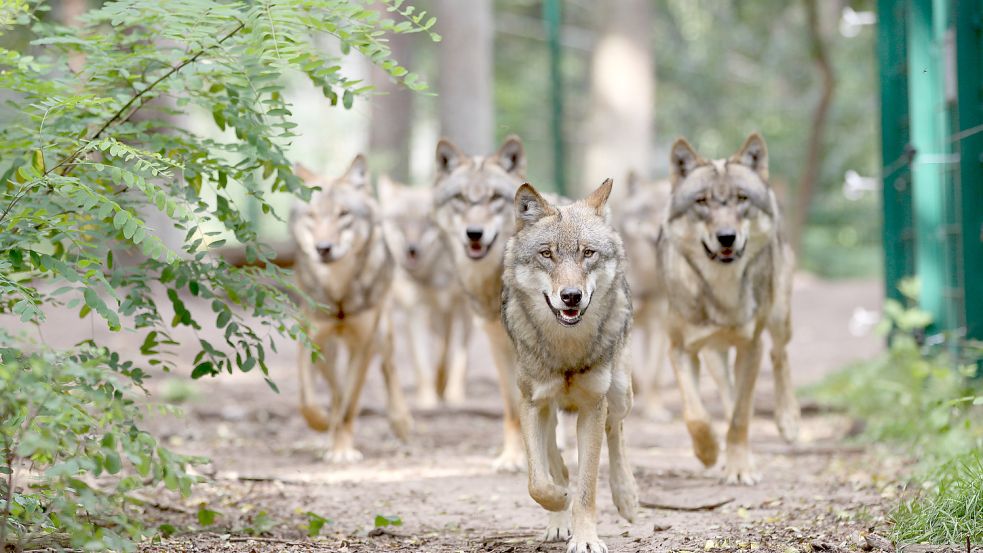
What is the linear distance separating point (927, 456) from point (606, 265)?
96.0 inches

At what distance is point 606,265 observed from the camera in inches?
191

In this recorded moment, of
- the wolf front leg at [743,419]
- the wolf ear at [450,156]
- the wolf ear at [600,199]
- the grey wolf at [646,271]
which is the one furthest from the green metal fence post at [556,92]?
the wolf ear at [600,199]

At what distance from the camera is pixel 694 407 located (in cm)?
636

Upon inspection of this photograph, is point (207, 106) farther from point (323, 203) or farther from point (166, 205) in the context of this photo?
point (323, 203)

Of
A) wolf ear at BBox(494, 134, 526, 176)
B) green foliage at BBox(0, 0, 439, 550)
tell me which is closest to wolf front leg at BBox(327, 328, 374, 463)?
wolf ear at BBox(494, 134, 526, 176)

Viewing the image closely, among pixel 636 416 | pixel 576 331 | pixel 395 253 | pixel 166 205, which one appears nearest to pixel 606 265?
pixel 576 331

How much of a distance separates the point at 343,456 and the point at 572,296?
360 cm

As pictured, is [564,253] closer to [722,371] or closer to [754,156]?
[754,156]

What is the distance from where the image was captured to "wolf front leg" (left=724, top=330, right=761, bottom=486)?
634cm

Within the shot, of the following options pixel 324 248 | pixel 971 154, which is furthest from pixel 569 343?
pixel 971 154

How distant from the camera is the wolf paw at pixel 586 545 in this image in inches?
177

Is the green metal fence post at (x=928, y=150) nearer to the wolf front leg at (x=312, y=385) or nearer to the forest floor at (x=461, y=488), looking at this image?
the forest floor at (x=461, y=488)

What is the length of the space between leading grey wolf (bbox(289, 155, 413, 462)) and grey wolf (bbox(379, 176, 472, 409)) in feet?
7.82

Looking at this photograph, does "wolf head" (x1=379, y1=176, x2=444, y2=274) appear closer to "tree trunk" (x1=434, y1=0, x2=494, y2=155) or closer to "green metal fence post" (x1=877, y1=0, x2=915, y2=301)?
"green metal fence post" (x1=877, y1=0, x2=915, y2=301)
